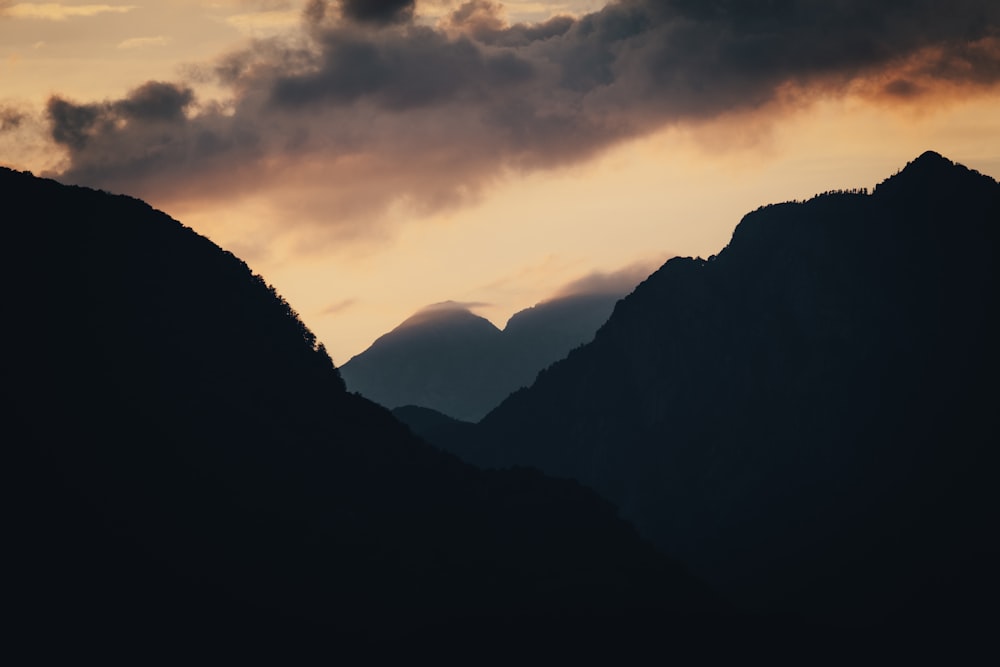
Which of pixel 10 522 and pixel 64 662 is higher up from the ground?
pixel 10 522

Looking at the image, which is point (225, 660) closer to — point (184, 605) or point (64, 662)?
point (184, 605)

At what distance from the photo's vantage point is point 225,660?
195 meters

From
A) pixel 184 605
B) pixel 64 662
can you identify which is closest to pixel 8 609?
pixel 64 662

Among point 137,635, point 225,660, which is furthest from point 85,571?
point 225,660

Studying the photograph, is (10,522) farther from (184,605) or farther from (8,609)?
(184,605)

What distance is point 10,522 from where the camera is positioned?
19412cm

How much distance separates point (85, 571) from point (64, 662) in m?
15.6

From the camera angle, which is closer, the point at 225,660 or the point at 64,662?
the point at 64,662

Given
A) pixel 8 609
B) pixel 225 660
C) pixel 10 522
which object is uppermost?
pixel 10 522

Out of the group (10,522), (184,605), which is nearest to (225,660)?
(184,605)

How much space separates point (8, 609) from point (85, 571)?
41.9 feet

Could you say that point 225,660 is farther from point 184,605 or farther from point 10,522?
point 10,522

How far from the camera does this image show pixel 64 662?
18125 centimetres

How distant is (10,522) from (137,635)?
26.4m
